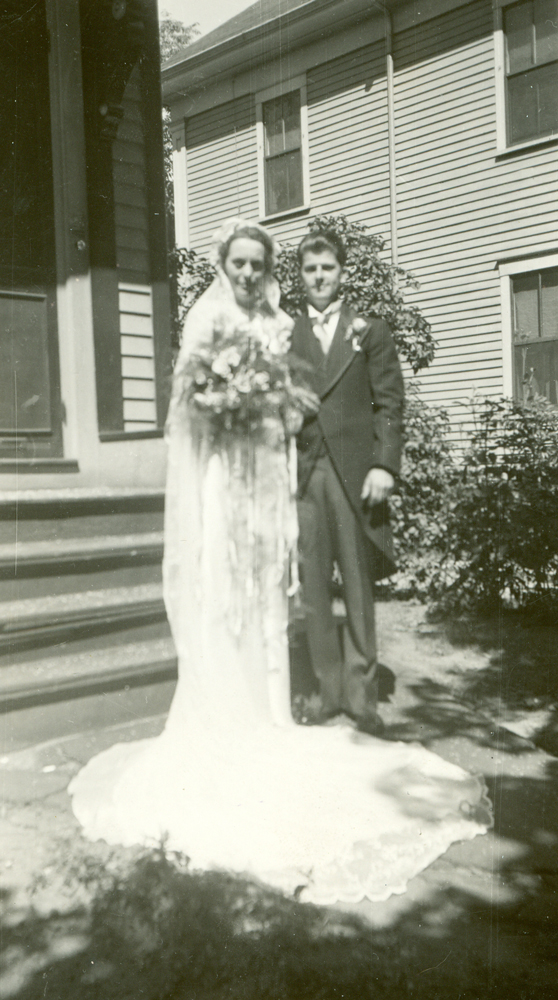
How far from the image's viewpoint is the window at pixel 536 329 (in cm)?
191

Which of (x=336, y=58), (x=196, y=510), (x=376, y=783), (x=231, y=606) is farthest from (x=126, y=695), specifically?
(x=336, y=58)

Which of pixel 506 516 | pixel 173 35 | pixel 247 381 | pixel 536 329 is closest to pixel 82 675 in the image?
pixel 247 381

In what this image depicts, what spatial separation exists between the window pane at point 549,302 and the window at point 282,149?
0.66m

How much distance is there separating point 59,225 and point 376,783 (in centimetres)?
206

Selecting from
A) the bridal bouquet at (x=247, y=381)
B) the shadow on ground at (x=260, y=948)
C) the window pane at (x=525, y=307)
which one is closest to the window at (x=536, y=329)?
the window pane at (x=525, y=307)

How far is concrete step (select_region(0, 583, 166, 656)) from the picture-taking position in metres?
2.20

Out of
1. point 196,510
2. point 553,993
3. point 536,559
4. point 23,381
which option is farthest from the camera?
point 536,559

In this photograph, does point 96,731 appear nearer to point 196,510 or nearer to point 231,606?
point 231,606

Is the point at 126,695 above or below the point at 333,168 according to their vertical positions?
below

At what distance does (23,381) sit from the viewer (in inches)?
96.8

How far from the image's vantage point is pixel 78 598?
2.27 metres

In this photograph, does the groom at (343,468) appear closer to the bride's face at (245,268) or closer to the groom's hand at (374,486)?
the groom's hand at (374,486)

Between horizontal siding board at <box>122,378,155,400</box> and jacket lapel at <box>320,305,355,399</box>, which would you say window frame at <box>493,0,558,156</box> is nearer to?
jacket lapel at <box>320,305,355,399</box>

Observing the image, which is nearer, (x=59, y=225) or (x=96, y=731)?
(x=96, y=731)
